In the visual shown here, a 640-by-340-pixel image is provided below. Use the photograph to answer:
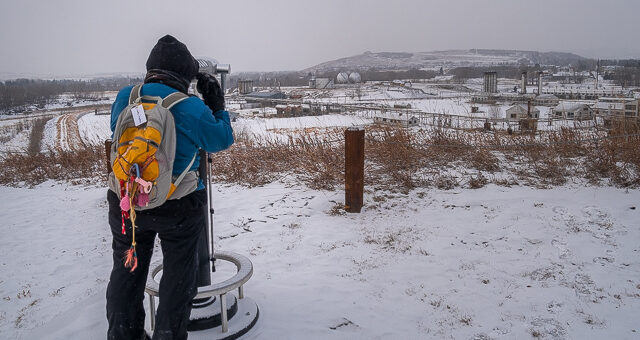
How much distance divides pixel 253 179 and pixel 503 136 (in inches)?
222

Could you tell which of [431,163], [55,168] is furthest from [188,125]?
[55,168]

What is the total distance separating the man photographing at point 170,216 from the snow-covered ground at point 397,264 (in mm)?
904

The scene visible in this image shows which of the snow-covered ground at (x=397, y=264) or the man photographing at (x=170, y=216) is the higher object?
the man photographing at (x=170, y=216)

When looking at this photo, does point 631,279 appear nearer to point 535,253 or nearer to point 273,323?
point 535,253

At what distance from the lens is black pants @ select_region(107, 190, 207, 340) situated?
7.78ft

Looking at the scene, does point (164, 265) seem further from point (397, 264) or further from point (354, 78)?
point (354, 78)

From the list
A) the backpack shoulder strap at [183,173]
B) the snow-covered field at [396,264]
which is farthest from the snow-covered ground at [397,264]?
the backpack shoulder strap at [183,173]

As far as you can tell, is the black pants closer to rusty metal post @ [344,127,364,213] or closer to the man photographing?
the man photographing

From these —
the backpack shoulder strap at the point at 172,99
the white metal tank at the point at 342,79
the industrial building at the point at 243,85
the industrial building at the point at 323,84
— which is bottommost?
the backpack shoulder strap at the point at 172,99

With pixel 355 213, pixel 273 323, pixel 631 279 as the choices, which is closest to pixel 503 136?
pixel 355 213

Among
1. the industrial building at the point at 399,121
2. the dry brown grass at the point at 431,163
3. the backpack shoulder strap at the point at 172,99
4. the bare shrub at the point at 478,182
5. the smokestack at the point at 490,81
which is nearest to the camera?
the backpack shoulder strap at the point at 172,99

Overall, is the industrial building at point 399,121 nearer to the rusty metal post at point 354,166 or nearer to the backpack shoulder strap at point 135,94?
the rusty metal post at point 354,166

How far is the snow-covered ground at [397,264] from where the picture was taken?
325cm

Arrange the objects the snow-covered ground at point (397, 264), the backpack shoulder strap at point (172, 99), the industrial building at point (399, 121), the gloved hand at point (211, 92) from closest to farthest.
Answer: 1. the backpack shoulder strap at point (172, 99)
2. the gloved hand at point (211, 92)
3. the snow-covered ground at point (397, 264)
4. the industrial building at point (399, 121)
